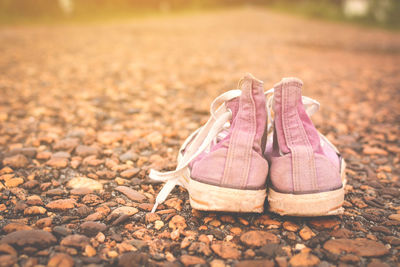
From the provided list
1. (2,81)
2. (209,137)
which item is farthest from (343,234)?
(2,81)

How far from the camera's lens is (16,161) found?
→ 1.86 m

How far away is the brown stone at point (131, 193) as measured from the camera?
158 centimetres

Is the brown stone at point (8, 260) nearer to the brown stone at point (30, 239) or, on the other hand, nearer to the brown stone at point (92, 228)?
the brown stone at point (30, 239)

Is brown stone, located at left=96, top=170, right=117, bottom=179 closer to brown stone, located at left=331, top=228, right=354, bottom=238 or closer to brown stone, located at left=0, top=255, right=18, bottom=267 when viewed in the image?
brown stone, located at left=0, top=255, right=18, bottom=267

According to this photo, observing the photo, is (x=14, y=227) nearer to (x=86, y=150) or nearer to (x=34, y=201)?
(x=34, y=201)

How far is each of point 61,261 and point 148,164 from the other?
94cm

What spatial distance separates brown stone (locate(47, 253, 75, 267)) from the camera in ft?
3.54

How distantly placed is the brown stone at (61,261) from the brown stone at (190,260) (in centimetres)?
39

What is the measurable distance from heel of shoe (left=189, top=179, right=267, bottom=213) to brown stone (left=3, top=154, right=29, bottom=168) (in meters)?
1.16

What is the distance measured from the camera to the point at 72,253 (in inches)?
45.0

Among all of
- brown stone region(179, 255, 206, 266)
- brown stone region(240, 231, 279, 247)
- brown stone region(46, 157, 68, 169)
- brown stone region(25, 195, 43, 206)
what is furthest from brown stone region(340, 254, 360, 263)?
brown stone region(46, 157, 68, 169)

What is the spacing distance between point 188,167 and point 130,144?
0.87 m

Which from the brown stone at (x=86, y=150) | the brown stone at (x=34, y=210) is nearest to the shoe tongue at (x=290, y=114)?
the brown stone at (x=34, y=210)

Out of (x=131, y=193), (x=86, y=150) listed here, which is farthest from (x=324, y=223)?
(x=86, y=150)
